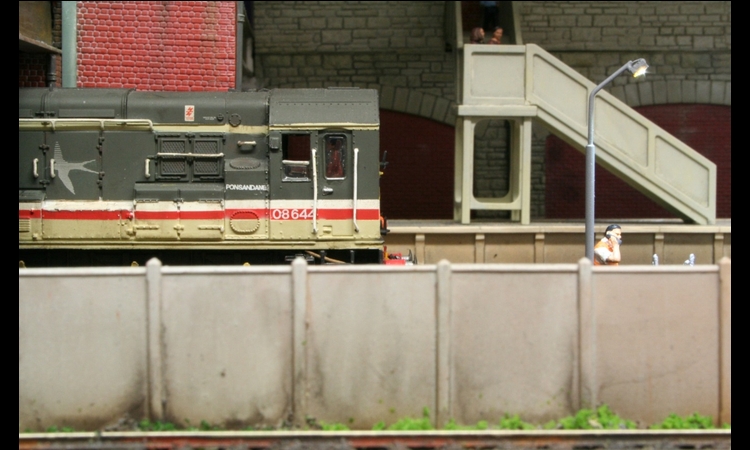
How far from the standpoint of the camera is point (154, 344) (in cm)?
784

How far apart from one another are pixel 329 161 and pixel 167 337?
16.3 feet

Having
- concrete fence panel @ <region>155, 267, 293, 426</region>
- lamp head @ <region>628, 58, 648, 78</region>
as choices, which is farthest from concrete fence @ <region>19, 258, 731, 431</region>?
lamp head @ <region>628, 58, 648, 78</region>

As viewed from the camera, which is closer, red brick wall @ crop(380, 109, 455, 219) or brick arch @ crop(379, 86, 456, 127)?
brick arch @ crop(379, 86, 456, 127)

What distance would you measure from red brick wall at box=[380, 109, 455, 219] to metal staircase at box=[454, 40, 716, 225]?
5.26 m

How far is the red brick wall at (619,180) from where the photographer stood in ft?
69.5

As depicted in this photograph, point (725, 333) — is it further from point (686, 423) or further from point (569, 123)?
point (569, 123)

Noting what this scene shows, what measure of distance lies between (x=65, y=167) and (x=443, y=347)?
284 inches

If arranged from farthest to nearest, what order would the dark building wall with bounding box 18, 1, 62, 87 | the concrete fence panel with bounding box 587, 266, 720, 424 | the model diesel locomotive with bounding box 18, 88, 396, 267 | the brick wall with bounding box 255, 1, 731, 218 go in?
the brick wall with bounding box 255, 1, 731, 218, the dark building wall with bounding box 18, 1, 62, 87, the model diesel locomotive with bounding box 18, 88, 396, 267, the concrete fence panel with bounding box 587, 266, 720, 424

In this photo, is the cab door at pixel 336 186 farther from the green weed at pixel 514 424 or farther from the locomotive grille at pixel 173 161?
the green weed at pixel 514 424

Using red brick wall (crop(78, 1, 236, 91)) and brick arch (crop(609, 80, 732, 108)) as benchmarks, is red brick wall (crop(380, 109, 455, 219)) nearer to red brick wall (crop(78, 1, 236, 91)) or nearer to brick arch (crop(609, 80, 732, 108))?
brick arch (crop(609, 80, 732, 108))

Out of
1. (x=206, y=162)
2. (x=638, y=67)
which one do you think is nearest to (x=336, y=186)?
(x=206, y=162)

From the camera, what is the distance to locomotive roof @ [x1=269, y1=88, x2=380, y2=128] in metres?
12.1

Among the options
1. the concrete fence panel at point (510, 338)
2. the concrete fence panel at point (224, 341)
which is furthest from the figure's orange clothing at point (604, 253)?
the concrete fence panel at point (224, 341)
